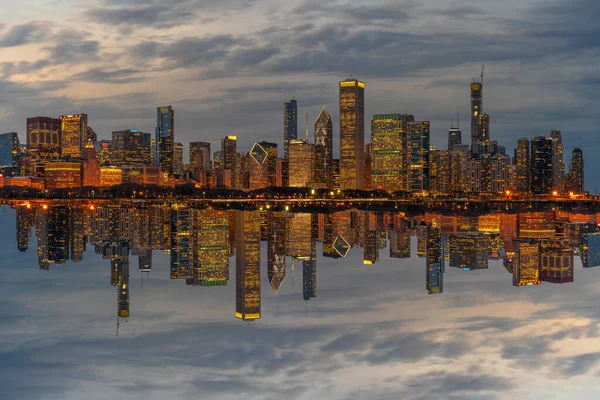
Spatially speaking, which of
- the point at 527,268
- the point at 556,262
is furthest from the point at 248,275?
the point at 556,262

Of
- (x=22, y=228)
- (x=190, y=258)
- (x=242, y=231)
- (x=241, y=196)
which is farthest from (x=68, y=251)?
(x=241, y=196)

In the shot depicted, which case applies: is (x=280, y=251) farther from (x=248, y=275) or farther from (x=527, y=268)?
(x=527, y=268)

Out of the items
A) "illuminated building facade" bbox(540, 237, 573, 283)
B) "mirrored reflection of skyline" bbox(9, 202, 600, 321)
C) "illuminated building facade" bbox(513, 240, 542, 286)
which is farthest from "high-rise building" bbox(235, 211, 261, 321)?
"illuminated building facade" bbox(540, 237, 573, 283)

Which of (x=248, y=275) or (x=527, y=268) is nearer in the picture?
(x=527, y=268)

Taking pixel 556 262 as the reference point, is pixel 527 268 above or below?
below

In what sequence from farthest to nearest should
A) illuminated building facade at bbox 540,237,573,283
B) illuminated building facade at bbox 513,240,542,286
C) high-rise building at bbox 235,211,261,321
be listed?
illuminated building facade at bbox 540,237,573,283 → illuminated building facade at bbox 513,240,542,286 → high-rise building at bbox 235,211,261,321

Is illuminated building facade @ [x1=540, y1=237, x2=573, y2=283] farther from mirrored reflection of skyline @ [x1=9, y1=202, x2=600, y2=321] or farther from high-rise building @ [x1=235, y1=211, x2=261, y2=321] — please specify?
high-rise building @ [x1=235, y1=211, x2=261, y2=321]
